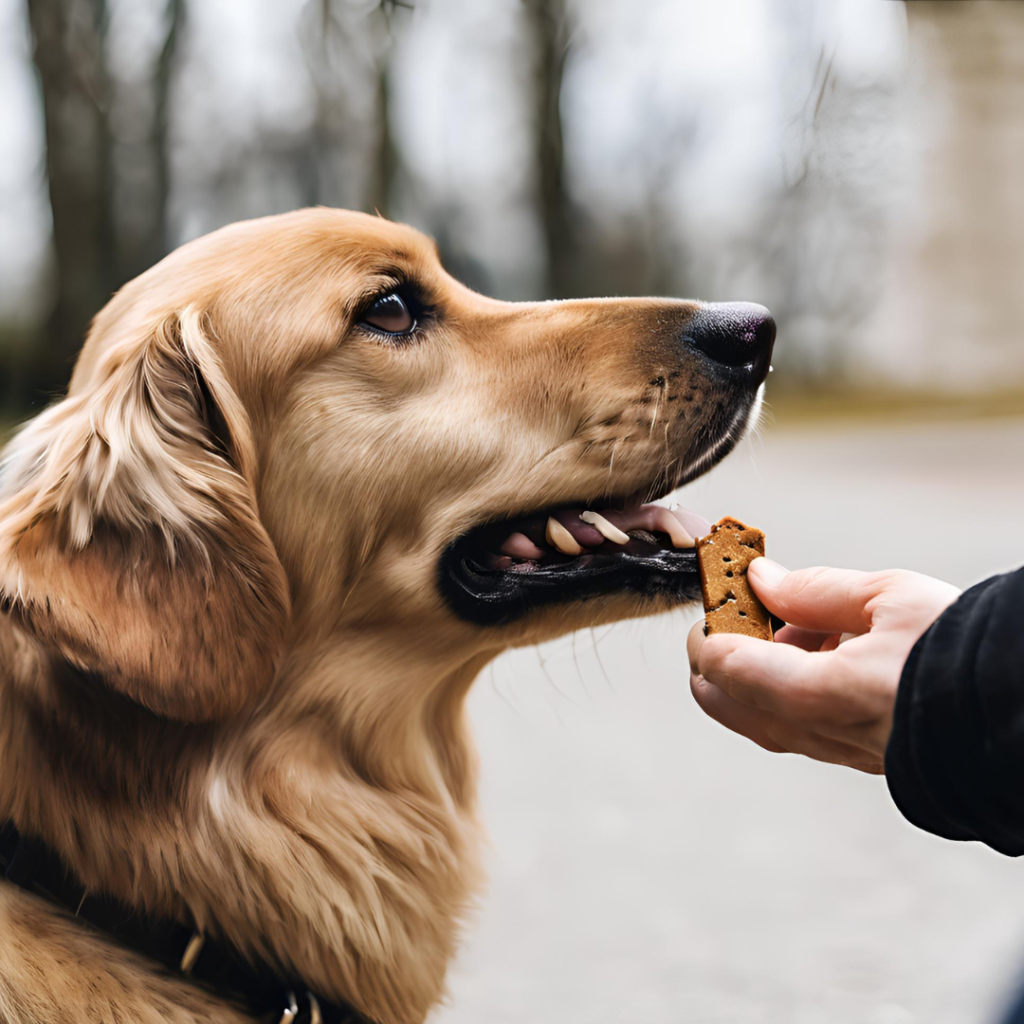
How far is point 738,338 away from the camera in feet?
5.39

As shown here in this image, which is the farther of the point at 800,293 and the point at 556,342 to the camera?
the point at 800,293

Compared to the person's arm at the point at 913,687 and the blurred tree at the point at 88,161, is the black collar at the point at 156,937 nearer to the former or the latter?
the person's arm at the point at 913,687

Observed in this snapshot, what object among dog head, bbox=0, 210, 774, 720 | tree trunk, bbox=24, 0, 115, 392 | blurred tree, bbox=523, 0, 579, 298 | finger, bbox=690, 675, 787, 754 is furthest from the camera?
blurred tree, bbox=523, 0, 579, 298

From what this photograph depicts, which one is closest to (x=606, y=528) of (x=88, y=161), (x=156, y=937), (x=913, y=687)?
(x=913, y=687)

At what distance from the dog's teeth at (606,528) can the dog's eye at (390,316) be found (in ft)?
1.66

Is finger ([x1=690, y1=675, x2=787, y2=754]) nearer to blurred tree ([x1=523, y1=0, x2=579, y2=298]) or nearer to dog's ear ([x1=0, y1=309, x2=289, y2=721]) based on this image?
dog's ear ([x1=0, y1=309, x2=289, y2=721])

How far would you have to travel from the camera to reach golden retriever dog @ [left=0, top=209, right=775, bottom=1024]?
1.37 meters

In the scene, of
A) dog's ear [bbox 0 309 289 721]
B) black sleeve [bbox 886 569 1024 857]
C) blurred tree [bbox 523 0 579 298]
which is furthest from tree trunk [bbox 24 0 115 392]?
black sleeve [bbox 886 569 1024 857]

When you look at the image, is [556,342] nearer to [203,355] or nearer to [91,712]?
[203,355]

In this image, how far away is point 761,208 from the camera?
7.84 metres

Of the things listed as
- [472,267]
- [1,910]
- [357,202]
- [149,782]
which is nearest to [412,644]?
[149,782]

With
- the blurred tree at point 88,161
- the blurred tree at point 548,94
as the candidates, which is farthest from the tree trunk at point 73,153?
the blurred tree at point 548,94

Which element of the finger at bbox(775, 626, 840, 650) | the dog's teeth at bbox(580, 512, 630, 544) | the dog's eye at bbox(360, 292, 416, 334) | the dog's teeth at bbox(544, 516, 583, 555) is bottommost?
the finger at bbox(775, 626, 840, 650)

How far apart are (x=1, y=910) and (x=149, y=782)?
26 cm
